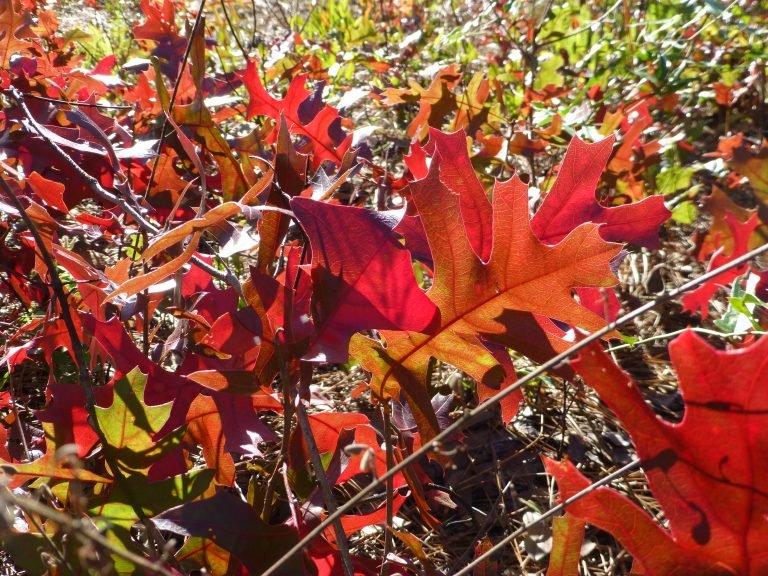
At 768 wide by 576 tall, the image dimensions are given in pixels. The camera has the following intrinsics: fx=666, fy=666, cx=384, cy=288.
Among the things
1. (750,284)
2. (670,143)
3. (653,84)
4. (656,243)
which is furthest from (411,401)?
(653,84)

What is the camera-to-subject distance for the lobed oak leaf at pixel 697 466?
0.54m

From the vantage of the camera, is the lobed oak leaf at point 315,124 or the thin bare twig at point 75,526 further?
the lobed oak leaf at point 315,124

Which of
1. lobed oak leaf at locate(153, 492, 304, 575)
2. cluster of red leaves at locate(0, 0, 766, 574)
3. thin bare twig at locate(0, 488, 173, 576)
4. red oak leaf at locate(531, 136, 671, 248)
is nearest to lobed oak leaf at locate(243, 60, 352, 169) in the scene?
cluster of red leaves at locate(0, 0, 766, 574)

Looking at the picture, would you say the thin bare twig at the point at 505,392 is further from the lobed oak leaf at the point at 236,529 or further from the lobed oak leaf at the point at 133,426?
the lobed oak leaf at the point at 133,426

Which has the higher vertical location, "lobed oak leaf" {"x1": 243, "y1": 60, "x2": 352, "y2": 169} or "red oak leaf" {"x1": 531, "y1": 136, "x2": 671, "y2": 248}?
"lobed oak leaf" {"x1": 243, "y1": 60, "x2": 352, "y2": 169}

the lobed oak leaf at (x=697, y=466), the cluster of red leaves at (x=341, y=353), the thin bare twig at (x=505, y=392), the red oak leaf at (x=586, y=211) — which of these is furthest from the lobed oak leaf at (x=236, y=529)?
the red oak leaf at (x=586, y=211)

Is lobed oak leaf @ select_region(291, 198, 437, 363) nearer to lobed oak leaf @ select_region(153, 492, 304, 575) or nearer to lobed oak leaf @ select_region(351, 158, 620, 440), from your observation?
lobed oak leaf @ select_region(351, 158, 620, 440)

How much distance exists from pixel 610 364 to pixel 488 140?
112cm

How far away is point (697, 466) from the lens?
0.58 m

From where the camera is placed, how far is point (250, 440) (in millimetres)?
793

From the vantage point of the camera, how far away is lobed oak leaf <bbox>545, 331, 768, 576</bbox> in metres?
0.54

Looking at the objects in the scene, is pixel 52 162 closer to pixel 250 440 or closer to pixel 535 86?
pixel 250 440

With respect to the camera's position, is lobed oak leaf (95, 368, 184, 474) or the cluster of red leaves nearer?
the cluster of red leaves

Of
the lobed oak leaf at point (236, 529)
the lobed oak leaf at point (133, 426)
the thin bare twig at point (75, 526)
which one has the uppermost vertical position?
the thin bare twig at point (75, 526)
